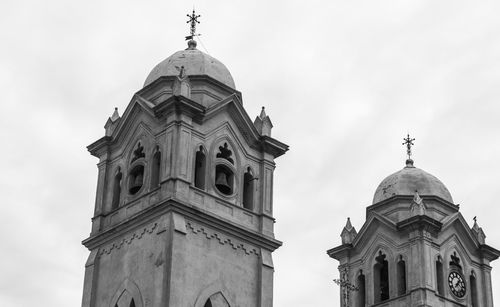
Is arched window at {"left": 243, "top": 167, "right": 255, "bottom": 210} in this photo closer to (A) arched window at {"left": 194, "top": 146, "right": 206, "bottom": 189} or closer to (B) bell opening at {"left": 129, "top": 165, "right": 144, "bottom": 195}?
(A) arched window at {"left": 194, "top": 146, "right": 206, "bottom": 189}

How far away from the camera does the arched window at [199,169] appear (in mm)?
40469

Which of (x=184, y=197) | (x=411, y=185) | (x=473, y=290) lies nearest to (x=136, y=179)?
(x=184, y=197)

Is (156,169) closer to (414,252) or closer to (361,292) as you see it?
(414,252)

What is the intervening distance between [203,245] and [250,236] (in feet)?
7.07

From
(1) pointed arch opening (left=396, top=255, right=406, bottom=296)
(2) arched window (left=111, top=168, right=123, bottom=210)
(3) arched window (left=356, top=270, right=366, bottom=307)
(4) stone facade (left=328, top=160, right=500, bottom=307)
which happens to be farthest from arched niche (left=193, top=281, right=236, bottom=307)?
(3) arched window (left=356, top=270, right=366, bottom=307)

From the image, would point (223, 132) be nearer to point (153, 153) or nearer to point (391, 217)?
point (153, 153)

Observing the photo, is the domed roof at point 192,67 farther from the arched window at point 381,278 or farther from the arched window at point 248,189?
the arched window at point 381,278

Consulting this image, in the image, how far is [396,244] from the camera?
174ft

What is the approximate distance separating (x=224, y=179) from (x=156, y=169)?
2375 mm

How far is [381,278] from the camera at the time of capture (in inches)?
2125

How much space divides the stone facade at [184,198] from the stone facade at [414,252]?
37.8 ft

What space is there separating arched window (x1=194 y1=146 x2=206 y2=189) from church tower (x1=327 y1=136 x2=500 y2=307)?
12.8m

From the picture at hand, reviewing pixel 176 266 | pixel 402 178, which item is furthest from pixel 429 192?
pixel 176 266

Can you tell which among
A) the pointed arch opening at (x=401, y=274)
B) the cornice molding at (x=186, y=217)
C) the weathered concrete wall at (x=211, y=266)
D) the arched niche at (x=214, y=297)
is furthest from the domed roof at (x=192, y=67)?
the pointed arch opening at (x=401, y=274)
